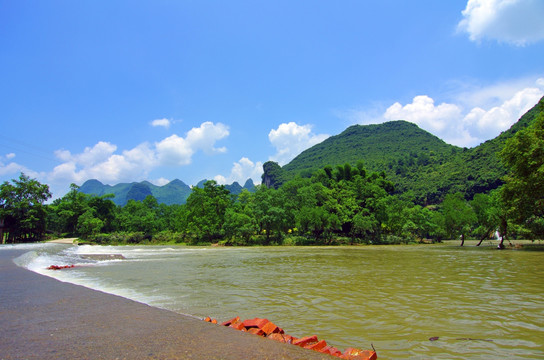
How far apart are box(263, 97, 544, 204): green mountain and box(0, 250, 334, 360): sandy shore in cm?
4251

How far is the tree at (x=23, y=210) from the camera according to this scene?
66.1 metres

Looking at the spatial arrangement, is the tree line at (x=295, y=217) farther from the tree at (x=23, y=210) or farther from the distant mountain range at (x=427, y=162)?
the distant mountain range at (x=427, y=162)

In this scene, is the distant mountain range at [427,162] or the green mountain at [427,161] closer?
the distant mountain range at [427,162]

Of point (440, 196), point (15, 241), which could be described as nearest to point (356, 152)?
point (440, 196)

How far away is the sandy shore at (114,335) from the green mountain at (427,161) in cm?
4251

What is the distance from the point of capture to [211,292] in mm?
11398

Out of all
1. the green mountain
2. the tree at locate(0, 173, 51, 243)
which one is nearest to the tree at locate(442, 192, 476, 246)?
the green mountain

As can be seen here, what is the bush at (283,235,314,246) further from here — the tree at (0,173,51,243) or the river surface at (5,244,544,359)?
the tree at (0,173,51,243)

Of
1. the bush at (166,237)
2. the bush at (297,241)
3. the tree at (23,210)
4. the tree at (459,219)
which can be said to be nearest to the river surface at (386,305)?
the bush at (297,241)

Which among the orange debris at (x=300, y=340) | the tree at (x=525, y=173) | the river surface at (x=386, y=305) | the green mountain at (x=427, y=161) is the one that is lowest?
the river surface at (x=386, y=305)

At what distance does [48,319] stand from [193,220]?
55.7 m

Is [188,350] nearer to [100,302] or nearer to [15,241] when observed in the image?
[100,302]

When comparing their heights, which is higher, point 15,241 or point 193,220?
point 193,220

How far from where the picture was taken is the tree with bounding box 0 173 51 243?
217ft
